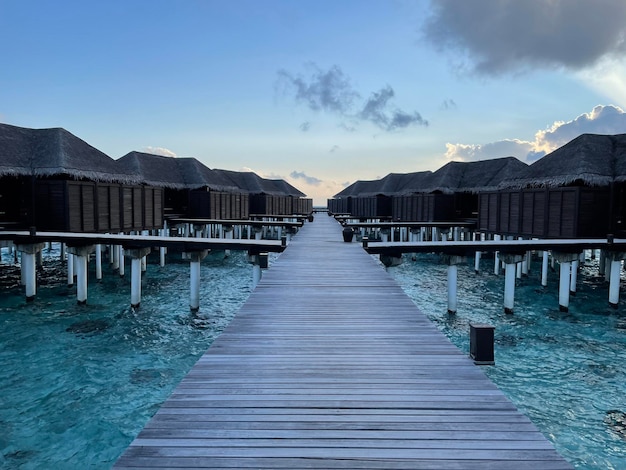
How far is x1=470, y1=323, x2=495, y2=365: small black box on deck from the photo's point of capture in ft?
17.6

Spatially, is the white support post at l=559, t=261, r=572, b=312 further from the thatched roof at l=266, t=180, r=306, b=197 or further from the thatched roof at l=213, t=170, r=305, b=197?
the thatched roof at l=266, t=180, r=306, b=197

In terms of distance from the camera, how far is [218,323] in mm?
15055

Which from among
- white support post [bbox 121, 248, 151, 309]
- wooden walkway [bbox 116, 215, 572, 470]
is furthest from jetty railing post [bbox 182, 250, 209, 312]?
wooden walkway [bbox 116, 215, 572, 470]

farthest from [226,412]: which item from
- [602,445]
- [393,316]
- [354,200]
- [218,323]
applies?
[354,200]

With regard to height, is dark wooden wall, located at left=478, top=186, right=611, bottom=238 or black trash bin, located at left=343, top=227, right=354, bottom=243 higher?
dark wooden wall, located at left=478, top=186, right=611, bottom=238

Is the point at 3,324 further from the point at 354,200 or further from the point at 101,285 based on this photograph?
the point at 354,200

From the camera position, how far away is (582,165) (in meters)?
19.6

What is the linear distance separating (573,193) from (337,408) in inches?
764

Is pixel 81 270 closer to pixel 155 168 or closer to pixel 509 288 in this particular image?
pixel 509 288

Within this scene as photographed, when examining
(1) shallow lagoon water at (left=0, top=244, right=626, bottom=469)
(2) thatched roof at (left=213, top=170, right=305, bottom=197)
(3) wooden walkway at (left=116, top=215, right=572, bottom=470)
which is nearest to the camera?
(3) wooden walkway at (left=116, top=215, right=572, bottom=470)

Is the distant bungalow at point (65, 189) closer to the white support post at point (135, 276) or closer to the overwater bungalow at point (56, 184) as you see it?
the overwater bungalow at point (56, 184)

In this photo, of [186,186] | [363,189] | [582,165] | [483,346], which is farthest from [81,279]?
[363,189]

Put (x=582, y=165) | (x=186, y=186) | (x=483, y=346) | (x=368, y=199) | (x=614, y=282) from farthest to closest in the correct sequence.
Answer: (x=368, y=199)
(x=186, y=186)
(x=582, y=165)
(x=614, y=282)
(x=483, y=346)

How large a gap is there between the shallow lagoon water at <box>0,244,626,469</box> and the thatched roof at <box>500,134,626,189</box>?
5483 mm
